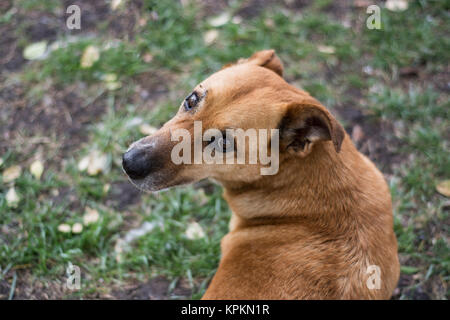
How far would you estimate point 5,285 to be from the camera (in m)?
3.55

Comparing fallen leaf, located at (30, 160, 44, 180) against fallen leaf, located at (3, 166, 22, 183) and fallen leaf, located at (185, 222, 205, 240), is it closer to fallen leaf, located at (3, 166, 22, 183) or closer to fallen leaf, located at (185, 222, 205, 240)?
fallen leaf, located at (3, 166, 22, 183)

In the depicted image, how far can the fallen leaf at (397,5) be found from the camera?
5.79 metres

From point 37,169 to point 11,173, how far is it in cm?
26

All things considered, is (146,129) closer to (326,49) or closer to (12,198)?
(12,198)

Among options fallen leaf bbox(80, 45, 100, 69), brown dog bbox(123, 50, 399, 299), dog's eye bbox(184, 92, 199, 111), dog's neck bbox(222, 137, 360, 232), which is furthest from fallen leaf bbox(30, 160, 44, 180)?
dog's neck bbox(222, 137, 360, 232)

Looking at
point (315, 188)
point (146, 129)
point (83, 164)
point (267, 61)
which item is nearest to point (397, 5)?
point (267, 61)

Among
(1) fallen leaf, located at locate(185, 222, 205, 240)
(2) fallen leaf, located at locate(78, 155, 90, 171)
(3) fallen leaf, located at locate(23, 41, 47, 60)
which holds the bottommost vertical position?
(1) fallen leaf, located at locate(185, 222, 205, 240)

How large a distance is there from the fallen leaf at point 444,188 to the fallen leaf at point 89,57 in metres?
4.27

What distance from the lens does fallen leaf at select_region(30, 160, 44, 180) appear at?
168 inches

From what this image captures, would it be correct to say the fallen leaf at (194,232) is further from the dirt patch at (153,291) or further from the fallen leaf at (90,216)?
the fallen leaf at (90,216)

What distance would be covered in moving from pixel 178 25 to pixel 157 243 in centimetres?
311

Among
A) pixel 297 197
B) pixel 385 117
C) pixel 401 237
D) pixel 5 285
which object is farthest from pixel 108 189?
pixel 385 117

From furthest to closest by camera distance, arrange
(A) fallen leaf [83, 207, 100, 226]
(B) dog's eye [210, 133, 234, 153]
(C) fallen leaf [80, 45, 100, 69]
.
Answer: (C) fallen leaf [80, 45, 100, 69] → (A) fallen leaf [83, 207, 100, 226] → (B) dog's eye [210, 133, 234, 153]

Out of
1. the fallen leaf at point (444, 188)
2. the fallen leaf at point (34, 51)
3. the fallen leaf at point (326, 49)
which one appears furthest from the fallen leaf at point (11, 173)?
the fallen leaf at point (444, 188)
